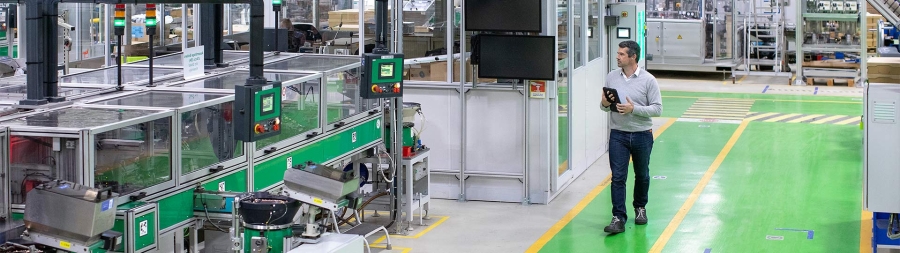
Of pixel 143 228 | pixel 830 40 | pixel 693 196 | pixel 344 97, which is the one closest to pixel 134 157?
pixel 143 228

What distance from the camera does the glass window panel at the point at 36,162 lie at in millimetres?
6203

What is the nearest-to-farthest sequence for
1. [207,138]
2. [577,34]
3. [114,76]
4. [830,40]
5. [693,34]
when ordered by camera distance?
[207,138] → [114,76] → [577,34] → [830,40] → [693,34]

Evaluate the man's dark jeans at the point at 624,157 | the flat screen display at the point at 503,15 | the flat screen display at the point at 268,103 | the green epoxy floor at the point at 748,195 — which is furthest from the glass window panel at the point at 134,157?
the flat screen display at the point at 503,15

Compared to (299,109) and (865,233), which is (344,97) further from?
(865,233)

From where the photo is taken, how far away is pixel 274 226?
21.9 feet

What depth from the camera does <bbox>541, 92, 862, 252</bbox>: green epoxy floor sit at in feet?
32.4

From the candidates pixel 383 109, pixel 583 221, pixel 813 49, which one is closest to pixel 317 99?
pixel 383 109

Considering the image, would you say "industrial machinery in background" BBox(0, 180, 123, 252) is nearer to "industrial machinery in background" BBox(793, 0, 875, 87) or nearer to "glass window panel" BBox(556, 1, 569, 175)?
"glass window panel" BBox(556, 1, 569, 175)

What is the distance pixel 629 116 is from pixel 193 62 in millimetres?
3646

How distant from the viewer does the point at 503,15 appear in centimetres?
1095

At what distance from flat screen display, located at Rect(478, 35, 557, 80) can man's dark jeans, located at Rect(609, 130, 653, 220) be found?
4.08 ft

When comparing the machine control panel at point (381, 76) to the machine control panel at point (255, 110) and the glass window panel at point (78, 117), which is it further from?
the glass window panel at point (78, 117)

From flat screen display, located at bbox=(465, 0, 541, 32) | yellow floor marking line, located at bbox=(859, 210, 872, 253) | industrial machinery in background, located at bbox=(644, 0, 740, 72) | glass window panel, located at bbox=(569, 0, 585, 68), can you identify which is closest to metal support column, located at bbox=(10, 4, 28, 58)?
flat screen display, located at bbox=(465, 0, 541, 32)

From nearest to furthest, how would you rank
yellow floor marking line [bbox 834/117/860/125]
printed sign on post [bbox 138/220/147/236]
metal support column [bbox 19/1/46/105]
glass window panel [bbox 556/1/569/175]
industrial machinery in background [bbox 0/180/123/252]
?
industrial machinery in background [bbox 0/180/123/252] < printed sign on post [bbox 138/220/147/236] < metal support column [bbox 19/1/46/105] < glass window panel [bbox 556/1/569/175] < yellow floor marking line [bbox 834/117/860/125]
